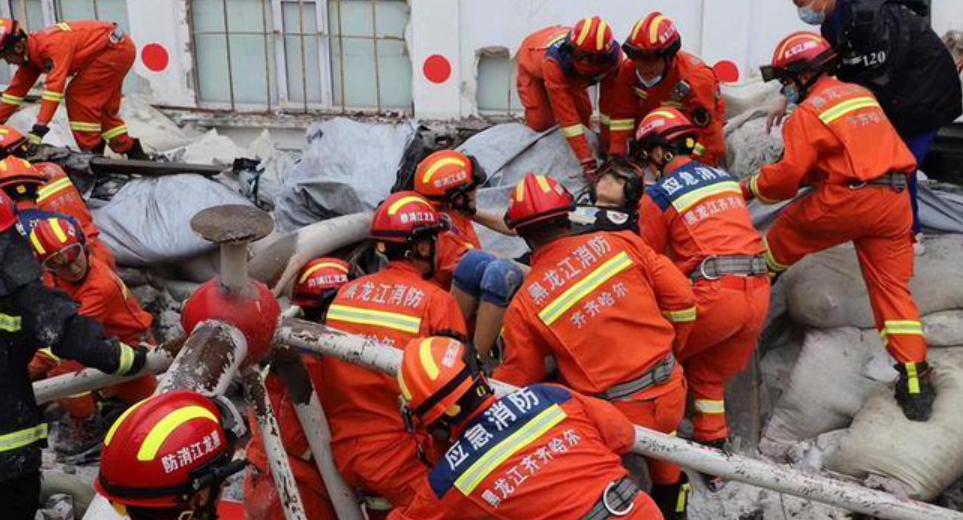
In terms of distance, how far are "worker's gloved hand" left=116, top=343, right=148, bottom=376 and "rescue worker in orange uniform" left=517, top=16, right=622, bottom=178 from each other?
304cm

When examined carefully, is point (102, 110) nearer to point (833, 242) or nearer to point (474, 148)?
point (474, 148)

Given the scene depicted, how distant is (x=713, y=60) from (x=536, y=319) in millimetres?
4125

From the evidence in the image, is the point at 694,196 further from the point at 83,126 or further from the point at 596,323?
the point at 83,126

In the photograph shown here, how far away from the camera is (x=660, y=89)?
529 cm

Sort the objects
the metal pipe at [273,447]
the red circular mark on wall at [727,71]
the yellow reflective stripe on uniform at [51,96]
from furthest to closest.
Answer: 1. the red circular mark on wall at [727,71]
2. the yellow reflective stripe on uniform at [51,96]
3. the metal pipe at [273,447]

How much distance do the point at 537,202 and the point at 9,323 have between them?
1.76 metres

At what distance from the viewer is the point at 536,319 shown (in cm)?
329

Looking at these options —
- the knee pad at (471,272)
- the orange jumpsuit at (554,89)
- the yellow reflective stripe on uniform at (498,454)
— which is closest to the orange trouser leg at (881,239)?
the knee pad at (471,272)

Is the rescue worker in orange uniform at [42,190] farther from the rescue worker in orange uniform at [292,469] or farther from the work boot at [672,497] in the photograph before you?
the work boot at [672,497]

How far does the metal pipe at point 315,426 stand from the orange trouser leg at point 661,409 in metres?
0.99

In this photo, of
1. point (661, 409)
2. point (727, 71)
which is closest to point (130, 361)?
point (661, 409)

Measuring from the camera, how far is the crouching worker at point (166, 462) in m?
2.00

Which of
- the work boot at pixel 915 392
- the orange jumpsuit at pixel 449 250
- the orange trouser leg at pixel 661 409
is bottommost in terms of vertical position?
the work boot at pixel 915 392

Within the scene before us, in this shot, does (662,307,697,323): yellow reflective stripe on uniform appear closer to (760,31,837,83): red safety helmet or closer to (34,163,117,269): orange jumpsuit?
(760,31,837,83): red safety helmet
